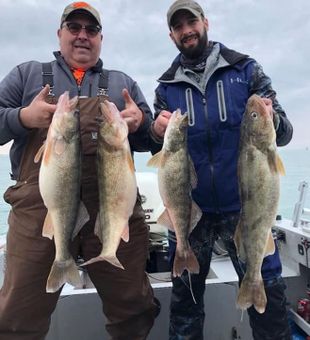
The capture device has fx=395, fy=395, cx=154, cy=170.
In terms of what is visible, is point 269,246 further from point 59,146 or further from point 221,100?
point 59,146

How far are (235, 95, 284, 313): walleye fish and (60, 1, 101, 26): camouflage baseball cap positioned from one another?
5.02ft

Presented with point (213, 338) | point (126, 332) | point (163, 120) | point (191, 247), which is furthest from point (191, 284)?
point (163, 120)

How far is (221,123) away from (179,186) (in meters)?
0.68

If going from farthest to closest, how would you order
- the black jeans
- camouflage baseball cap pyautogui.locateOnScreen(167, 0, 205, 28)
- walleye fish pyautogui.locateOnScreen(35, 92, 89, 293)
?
camouflage baseball cap pyautogui.locateOnScreen(167, 0, 205, 28) < the black jeans < walleye fish pyautogui.locateOnScreen(35, 92, 89, 293)

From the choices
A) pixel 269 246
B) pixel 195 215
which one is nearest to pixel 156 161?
pixel 195 215

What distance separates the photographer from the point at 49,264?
3.12 meters

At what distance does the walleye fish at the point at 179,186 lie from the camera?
9.93ft

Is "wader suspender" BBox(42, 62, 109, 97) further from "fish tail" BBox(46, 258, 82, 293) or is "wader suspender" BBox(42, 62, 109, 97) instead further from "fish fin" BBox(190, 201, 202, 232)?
"fish tail" BBox(46, 258, 82, 293)

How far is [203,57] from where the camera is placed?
3559 millimetres

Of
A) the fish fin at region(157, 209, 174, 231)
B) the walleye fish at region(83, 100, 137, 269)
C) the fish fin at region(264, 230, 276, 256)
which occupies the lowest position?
the fish fin at region(264, 230, 276, 256)

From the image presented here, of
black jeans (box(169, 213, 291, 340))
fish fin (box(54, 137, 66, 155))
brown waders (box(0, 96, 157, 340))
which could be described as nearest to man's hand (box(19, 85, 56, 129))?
fish fin (box(54, 137, 66, 155))

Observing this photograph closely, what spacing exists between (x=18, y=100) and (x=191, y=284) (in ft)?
7.15

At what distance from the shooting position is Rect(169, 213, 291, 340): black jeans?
131 inches

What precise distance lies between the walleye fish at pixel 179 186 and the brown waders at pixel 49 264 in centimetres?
39
